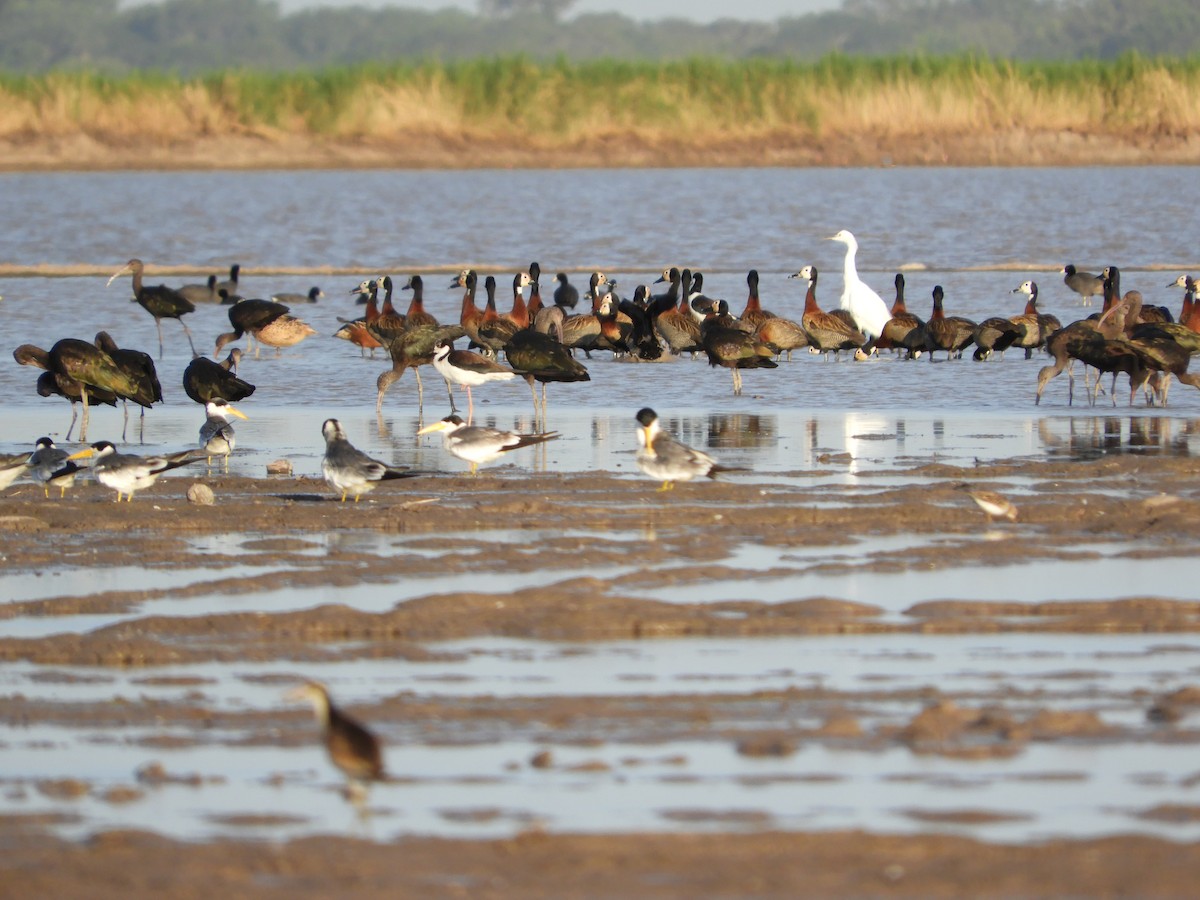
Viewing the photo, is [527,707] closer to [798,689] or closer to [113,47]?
[798,689]

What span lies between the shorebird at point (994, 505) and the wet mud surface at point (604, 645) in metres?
0.10

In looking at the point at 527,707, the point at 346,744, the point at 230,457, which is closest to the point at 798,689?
the point at 527,707

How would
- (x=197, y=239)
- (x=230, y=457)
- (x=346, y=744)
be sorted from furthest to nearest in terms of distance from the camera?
(x=197, y=239) < (x=230, y=457) < (x=346, y=744)

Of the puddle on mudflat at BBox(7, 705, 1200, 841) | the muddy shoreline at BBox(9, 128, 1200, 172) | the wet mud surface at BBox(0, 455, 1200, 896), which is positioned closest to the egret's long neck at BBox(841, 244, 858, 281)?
the wet mud surface at BBox(0, 455, 1200, 896)

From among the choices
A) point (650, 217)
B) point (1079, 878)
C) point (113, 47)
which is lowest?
point (1079, 878)

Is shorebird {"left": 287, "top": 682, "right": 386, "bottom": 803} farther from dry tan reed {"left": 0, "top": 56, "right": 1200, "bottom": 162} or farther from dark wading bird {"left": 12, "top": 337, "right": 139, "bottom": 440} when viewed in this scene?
dry tan reed {"left": 0, "top": 56, "right": 1200, "bottom": 162}

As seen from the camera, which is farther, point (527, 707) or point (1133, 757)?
point (527, 707)

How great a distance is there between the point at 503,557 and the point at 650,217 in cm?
3267

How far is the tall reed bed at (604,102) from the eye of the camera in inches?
2339

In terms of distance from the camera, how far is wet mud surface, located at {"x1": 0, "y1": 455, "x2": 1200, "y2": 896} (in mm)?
5766

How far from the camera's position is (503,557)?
10164mm

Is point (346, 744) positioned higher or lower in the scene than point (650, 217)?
lower

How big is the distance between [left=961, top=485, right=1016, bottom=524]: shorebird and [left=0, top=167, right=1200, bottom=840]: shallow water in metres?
0.80

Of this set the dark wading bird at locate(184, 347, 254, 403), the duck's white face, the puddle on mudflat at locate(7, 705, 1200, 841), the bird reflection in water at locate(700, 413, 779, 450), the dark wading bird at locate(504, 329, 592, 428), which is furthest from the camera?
the dark wading bird at locate(504, 329, 592, 428)
